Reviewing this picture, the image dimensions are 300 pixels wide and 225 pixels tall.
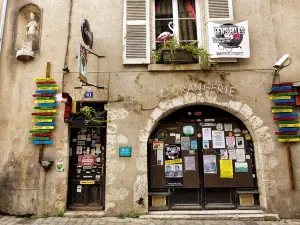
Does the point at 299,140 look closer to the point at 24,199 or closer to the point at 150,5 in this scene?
the point at 150,5

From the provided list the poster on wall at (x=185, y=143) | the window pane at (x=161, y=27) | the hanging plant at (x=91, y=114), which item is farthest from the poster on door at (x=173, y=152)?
the window pane at (x=161, y=27)

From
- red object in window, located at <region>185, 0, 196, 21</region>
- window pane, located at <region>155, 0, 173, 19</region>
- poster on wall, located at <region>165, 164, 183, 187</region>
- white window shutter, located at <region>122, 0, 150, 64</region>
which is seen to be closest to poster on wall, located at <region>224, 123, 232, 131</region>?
poster on wall, located at <region>165, 164, 183, 187</region>

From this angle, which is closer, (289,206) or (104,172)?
(289,206)

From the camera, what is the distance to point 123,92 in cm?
491

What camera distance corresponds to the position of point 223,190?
4910 mm

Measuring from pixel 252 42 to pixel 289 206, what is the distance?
11.5ft

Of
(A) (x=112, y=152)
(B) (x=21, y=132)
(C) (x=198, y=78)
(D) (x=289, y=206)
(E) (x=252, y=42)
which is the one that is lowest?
(D) (x=289, y=206)

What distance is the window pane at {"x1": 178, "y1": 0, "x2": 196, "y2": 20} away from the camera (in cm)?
535

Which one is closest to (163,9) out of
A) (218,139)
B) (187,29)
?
(187,29)

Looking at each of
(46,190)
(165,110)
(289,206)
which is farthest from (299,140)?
(46,190)

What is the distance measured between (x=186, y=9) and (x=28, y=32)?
3.66 meters

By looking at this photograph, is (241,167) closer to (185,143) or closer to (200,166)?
(200,166)

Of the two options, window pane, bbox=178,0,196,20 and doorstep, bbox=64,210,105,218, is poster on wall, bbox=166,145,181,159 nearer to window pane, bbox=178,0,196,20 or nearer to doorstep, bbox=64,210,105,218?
doorstep, bbox=64,210,105,218

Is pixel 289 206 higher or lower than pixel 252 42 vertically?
lower
